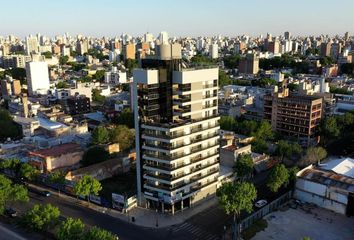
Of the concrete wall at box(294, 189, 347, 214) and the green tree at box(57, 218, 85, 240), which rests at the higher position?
the green tree at box(57, 218, 85, 240)

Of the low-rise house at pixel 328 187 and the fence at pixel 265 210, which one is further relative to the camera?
the low-rise house at pixel 328 187

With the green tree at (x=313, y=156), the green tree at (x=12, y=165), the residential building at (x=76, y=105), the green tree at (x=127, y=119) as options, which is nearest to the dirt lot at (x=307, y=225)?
the green tree at (x=313, y=156)

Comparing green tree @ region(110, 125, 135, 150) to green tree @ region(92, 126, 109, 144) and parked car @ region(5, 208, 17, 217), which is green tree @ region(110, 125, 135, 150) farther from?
parked car @ region(5, 208, 17, 217)

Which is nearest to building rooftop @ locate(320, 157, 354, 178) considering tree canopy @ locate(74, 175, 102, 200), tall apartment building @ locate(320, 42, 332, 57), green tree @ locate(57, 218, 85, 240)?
tree canopy @ locate(74, 175, 102, 200)

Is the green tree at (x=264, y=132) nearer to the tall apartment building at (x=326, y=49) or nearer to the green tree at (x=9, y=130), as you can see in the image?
the green tree at (x=9, y=130)

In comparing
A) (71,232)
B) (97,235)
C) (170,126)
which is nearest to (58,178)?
(71,232)

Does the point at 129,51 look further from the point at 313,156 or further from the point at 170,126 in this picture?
the point at 170,126

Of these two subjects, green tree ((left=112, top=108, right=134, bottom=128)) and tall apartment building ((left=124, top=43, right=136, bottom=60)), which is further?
tall apartment building ((left=124, top=43, right=136, bottom=60))
